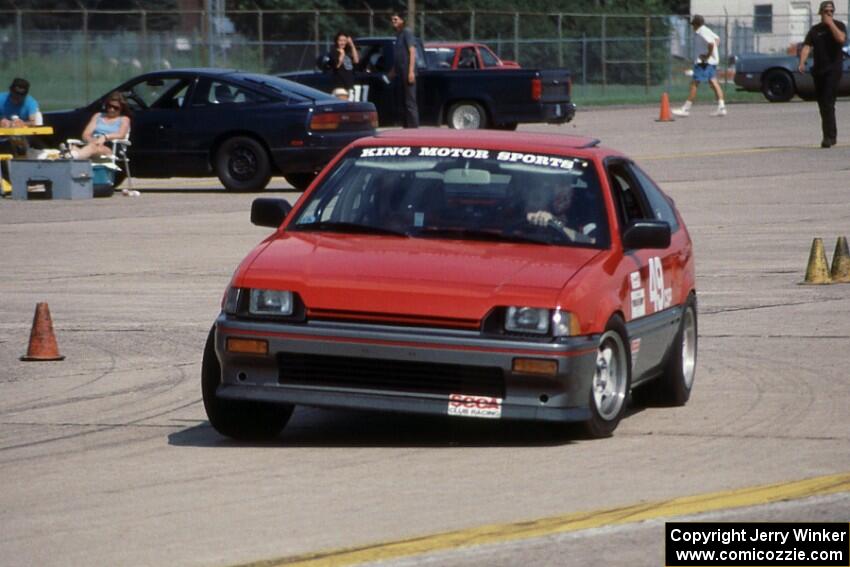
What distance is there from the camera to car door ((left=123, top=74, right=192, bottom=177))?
23062 millimetres

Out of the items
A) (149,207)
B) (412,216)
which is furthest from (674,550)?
(149,207)

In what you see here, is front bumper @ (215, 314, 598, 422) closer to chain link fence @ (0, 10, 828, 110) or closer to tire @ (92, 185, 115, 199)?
tire @ (92, 185, 115, 199)

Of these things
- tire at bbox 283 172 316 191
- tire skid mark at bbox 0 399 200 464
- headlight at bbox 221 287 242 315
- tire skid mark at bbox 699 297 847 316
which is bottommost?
tire skid mark at bbox 699 297 847 316

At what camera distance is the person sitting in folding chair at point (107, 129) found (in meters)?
22.7

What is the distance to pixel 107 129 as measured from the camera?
22812 mm

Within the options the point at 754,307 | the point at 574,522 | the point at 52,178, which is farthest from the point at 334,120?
the point at 574,522

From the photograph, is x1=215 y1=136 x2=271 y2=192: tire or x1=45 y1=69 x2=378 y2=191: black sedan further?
x1=215 y1=136 x2=271 y2=192: tire

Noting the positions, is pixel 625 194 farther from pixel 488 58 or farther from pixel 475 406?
pixel 488 58

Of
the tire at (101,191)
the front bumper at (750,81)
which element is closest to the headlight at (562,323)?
the tire at (101,191)

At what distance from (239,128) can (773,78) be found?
28.2 m

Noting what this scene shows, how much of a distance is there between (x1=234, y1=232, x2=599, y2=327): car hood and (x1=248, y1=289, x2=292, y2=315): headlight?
0.03m

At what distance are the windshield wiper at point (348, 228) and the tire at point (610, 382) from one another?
1.08 metres

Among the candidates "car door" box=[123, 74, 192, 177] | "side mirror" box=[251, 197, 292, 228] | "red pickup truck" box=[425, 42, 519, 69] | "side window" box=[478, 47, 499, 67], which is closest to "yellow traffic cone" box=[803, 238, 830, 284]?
"side mirror" box=[251, 197, 292, 228]

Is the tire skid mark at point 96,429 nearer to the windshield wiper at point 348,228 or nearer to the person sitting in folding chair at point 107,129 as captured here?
the windshield wiper at point 348,228
